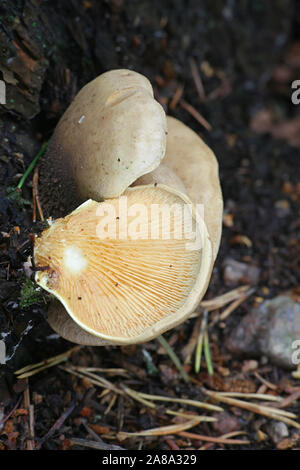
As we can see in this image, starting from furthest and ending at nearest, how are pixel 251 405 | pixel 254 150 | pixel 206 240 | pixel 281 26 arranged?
pixel 281 26 < pixel 254 150 < pixel 251 405 < pixel 206 240

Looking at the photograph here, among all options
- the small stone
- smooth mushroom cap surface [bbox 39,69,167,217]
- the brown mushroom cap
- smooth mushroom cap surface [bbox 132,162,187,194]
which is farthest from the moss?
the small stone

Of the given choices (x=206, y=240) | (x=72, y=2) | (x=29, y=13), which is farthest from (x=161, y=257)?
(x=72, y=2)

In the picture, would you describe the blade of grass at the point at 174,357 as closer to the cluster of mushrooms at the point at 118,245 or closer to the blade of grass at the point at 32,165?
the cluster of mushrooms at the point at 118,245

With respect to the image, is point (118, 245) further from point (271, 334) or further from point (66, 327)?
point (271, 334)

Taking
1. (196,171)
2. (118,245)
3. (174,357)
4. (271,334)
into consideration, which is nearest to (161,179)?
(196,171)

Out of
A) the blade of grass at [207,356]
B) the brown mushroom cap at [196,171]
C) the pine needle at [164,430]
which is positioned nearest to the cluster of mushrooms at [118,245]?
the brown mushroom cap at [196,171]
